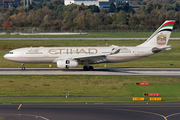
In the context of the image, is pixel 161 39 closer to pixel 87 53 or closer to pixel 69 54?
pixel 87 53

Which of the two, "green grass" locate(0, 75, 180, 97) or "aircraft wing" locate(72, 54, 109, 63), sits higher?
"aircraft wing" locate(72, 54, 109, 63)

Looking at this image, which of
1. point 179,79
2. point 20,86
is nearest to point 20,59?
point 20,86

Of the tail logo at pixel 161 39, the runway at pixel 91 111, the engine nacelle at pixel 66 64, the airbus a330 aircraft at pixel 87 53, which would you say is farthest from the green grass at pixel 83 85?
the tail logo at pixel 161 39

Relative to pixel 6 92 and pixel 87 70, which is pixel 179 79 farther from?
pixel 6 92

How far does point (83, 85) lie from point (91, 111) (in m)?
13.0

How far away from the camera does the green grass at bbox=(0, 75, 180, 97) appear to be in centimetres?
3441

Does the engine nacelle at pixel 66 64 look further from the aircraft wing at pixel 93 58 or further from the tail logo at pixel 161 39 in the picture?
the tail logo at pixel 161 39

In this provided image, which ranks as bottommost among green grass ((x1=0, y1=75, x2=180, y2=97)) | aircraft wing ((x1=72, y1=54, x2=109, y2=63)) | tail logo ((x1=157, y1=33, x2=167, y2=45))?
green grass ((x1=0, y1=75, x2=180, y2=97))

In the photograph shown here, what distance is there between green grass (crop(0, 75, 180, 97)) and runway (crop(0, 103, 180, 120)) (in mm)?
5738

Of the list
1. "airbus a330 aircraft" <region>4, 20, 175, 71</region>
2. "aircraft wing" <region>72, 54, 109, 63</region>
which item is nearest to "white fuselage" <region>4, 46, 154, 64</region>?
"airbus a330 aircraft" <region>4, 20, 175, 71</region>

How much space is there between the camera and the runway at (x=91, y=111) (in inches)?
936

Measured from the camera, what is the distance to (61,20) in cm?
19675

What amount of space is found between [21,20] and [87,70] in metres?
156

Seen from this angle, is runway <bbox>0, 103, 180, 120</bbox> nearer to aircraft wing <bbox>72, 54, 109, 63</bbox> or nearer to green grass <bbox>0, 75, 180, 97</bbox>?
green grass <bbox>0, 75, 180, 97</bbox>
